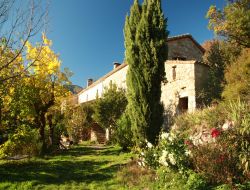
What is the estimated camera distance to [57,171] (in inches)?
483

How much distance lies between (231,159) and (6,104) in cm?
1059

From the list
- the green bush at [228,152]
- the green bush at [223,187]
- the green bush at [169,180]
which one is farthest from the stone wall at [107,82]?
the green bush at [223,187]

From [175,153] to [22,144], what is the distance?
9.69m

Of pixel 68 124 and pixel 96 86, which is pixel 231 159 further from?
pixel 96 86

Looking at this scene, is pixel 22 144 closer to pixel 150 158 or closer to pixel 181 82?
pixel 150 158

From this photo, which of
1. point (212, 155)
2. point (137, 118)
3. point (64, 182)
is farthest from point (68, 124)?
point (212, 155)

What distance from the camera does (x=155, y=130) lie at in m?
13.6

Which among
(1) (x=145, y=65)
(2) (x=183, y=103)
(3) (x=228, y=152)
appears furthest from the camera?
(2) (x=183, y=103)

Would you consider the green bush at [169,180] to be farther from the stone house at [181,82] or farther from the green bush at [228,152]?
the stone house at [181,82]

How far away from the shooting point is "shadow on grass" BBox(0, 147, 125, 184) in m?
10.7

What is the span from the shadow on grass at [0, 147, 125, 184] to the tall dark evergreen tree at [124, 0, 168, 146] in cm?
241

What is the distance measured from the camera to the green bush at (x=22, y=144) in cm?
1379

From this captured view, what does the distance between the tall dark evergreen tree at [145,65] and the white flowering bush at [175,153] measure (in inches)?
128

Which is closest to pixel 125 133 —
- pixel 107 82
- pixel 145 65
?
pixel 145 65
